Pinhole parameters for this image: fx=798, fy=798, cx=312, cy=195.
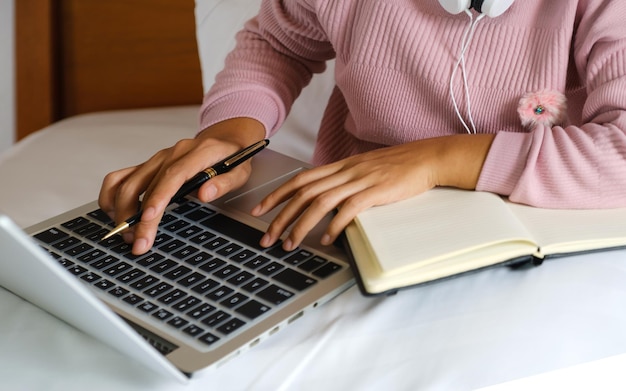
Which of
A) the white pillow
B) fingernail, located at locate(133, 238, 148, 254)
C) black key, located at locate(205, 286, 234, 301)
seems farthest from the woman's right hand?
the white pillow

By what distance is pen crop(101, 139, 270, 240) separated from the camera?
2.32 ft

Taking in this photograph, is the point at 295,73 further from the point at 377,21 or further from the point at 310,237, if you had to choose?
the point at 310,237

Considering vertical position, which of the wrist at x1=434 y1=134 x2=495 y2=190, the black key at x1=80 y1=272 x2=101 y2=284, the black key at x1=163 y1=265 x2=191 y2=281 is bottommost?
the black key at x1=80 y1=272 x2=101 y2=284

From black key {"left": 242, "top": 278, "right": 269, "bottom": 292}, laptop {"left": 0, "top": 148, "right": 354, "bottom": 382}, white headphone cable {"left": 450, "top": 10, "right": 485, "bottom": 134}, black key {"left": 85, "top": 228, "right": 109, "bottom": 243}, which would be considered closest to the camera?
laptop {"left": 0, "top": 148, "right": 354, "bottom": 382}

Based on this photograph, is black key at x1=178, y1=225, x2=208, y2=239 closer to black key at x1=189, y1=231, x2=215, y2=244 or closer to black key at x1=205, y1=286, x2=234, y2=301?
black key at x1=189, y1=231, x2=215, y2=244

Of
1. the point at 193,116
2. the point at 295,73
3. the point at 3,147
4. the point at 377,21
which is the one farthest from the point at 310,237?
the point at 3,147

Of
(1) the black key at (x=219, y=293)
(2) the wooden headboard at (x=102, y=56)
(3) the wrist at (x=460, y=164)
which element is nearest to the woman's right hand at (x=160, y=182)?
(1) the black key at (x=219, y=293)

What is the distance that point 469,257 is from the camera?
61cm

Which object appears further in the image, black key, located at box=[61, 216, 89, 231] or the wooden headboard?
the wooden headboard

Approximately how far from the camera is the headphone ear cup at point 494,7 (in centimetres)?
79

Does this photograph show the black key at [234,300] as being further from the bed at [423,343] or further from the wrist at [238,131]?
the wrist at [238,131]

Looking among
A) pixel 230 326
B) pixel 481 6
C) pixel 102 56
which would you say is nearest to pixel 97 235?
pixel 230 326

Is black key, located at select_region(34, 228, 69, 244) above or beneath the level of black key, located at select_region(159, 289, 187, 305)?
beneath

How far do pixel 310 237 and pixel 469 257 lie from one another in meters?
0.15
